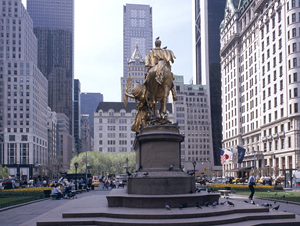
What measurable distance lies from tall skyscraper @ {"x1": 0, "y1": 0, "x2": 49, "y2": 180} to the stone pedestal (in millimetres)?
110011

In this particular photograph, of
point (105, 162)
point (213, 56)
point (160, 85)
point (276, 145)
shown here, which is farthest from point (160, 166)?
point (213, 56)

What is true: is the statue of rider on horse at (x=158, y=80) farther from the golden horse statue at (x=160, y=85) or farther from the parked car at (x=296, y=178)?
the parked car at (x=296, y=178)

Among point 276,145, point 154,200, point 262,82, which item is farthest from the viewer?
point 262,82

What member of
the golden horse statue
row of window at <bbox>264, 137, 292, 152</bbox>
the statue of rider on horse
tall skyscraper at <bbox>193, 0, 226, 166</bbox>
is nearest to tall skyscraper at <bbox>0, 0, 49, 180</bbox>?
row of window at <bbox>264, 137, 292, 152</bbox>

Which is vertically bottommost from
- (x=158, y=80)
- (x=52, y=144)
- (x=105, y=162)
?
(x=105, y=162)

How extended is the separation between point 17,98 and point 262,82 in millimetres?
82325

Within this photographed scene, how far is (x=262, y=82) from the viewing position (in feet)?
295

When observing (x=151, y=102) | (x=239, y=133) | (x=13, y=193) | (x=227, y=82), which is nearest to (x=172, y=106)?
(x=227, y=82)

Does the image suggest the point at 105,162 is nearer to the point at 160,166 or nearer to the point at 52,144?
the point at 52,144

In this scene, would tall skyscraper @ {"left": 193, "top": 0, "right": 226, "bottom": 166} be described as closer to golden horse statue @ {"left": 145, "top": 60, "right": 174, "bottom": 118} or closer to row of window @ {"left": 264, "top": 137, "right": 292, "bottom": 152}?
row of window @ {"left": 264, "top": 137, "right": 292, "bottom": 152}

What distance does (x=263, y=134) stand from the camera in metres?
87.8

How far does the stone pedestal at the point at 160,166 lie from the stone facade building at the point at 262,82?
60632 millimetres

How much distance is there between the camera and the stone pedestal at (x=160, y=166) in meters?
15.7

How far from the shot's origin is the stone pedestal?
15.7 meters
